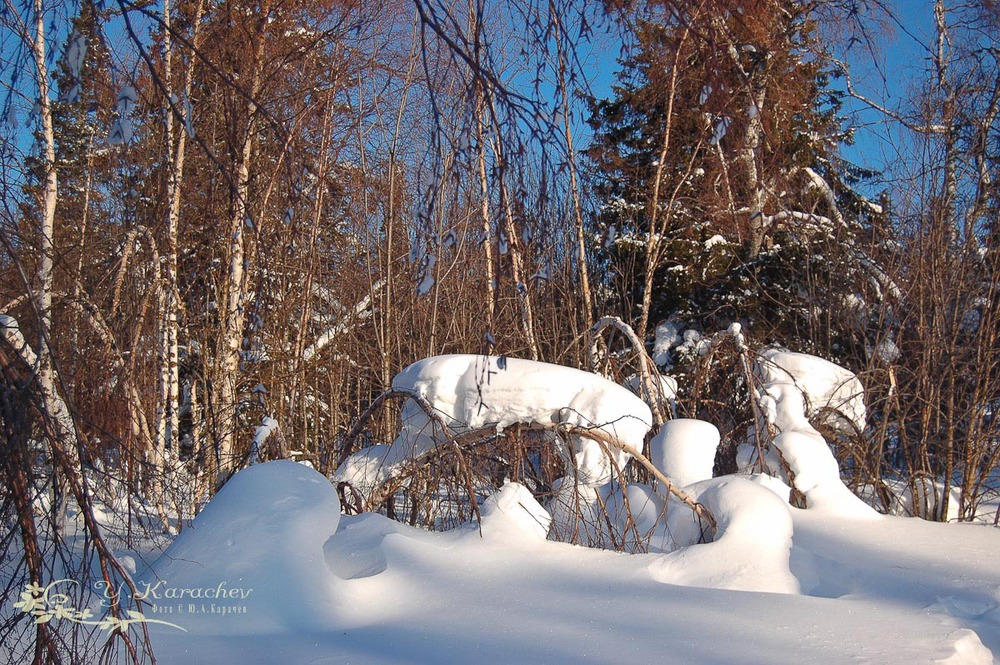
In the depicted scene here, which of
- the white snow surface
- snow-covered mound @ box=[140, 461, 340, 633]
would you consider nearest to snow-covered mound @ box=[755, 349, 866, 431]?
the white snow surface

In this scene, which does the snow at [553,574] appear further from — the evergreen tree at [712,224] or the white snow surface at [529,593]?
the evergreen tree at [712,224]

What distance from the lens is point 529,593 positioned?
3131 mm

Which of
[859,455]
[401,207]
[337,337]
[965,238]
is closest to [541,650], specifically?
[859,455]

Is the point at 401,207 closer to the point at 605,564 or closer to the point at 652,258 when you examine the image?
the point at 652,258

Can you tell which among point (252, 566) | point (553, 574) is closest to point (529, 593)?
point (553, 574)

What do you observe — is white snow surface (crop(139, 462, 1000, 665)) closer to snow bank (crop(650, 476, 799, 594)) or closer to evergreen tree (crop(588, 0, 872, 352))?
snow bank (crop(650, 476, 799, 594))

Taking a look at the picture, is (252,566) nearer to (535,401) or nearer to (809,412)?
(535,401)

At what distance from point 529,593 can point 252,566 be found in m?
1.07

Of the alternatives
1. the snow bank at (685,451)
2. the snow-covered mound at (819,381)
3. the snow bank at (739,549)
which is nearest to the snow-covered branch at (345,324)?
the snow-covered mound at (819,381)

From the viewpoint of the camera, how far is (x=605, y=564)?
3.50 metres

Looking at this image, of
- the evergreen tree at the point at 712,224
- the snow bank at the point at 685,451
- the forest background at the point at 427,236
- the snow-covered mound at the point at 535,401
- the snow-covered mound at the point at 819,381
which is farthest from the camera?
the evergreen tree at the point at 712,224

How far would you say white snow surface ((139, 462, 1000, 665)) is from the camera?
2.61 m

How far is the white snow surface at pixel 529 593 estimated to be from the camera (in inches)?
103

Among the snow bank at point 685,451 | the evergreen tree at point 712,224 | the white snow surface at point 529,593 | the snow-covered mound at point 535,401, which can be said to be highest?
the evergreen tree at point 712,224
